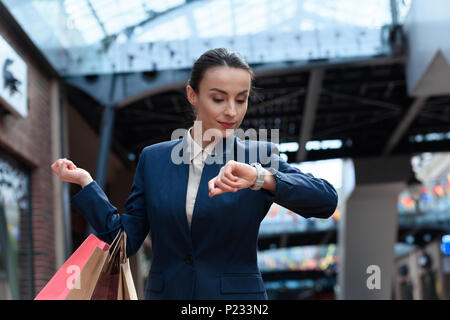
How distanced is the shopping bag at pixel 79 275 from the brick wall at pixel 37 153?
7.57 m

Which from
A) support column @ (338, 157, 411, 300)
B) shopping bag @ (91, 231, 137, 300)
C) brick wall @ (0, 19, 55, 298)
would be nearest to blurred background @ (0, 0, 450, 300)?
brick wall @ (0, 19, 55, 298)

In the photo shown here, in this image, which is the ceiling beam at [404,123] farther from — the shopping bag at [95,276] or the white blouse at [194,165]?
the shopping bag at [95,276]

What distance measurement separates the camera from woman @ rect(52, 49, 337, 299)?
5.39ft

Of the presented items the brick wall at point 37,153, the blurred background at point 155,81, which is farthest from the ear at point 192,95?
the brick wall at point 37,153

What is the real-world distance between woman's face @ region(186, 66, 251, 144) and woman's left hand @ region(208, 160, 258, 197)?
27 centimetres

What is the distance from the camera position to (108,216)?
1.80m

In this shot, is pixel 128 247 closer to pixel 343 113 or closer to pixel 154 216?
pixel 154 216

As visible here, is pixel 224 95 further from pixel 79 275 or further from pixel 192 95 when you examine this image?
pixel 79 275

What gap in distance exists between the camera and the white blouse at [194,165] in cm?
175

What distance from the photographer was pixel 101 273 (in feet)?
5.04

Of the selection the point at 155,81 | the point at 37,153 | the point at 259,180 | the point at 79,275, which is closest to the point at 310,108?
the point at 155,81

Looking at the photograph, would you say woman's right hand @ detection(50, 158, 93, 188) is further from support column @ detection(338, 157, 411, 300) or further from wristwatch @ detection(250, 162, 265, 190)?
support column @ detection(338, 157, 411, 300)
